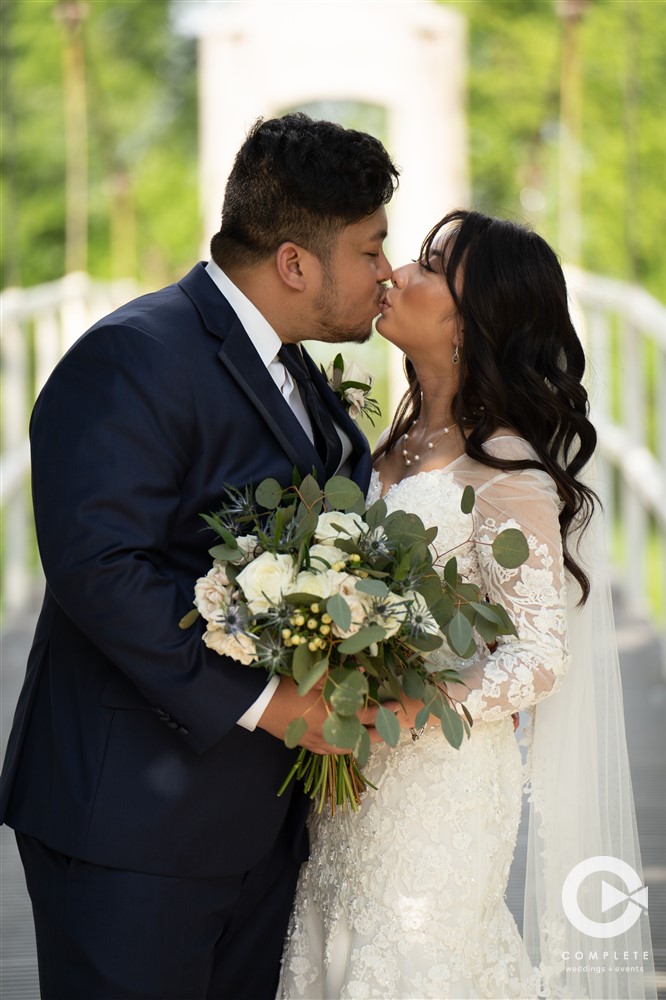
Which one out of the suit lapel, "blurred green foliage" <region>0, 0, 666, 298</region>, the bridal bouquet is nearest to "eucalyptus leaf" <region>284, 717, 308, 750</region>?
the bridal bouquet

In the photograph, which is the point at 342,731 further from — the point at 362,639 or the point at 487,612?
the point at 487,612

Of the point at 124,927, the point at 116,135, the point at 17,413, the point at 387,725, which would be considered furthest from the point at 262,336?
the point at 116,135

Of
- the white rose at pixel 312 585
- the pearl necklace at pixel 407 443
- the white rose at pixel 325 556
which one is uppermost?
the pearl necklace at pixel 407 443

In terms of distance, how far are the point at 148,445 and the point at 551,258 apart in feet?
3.46

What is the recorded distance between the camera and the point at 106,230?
2647 centimetres

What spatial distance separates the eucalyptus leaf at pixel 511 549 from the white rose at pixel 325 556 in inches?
14.4

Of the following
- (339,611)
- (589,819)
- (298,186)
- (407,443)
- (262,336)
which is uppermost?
(298,186)

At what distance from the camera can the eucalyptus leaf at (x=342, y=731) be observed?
229 centimetres

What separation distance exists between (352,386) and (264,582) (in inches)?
39.5

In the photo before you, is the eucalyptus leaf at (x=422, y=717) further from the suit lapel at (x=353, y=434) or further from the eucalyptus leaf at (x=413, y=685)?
the suit lapel at (x=353, y=434)

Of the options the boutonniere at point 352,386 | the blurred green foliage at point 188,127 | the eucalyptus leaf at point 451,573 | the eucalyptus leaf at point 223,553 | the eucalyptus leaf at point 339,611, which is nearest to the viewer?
the eucalyptus leaf at point 339,611

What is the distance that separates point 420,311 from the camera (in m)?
2.89

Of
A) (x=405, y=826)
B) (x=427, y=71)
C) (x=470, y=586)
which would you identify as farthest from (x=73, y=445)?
(x=427, y=71)

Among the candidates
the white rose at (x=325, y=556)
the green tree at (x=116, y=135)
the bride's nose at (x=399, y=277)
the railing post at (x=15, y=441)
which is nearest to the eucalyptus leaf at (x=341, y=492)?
the white rose at (x=325, y=556)
